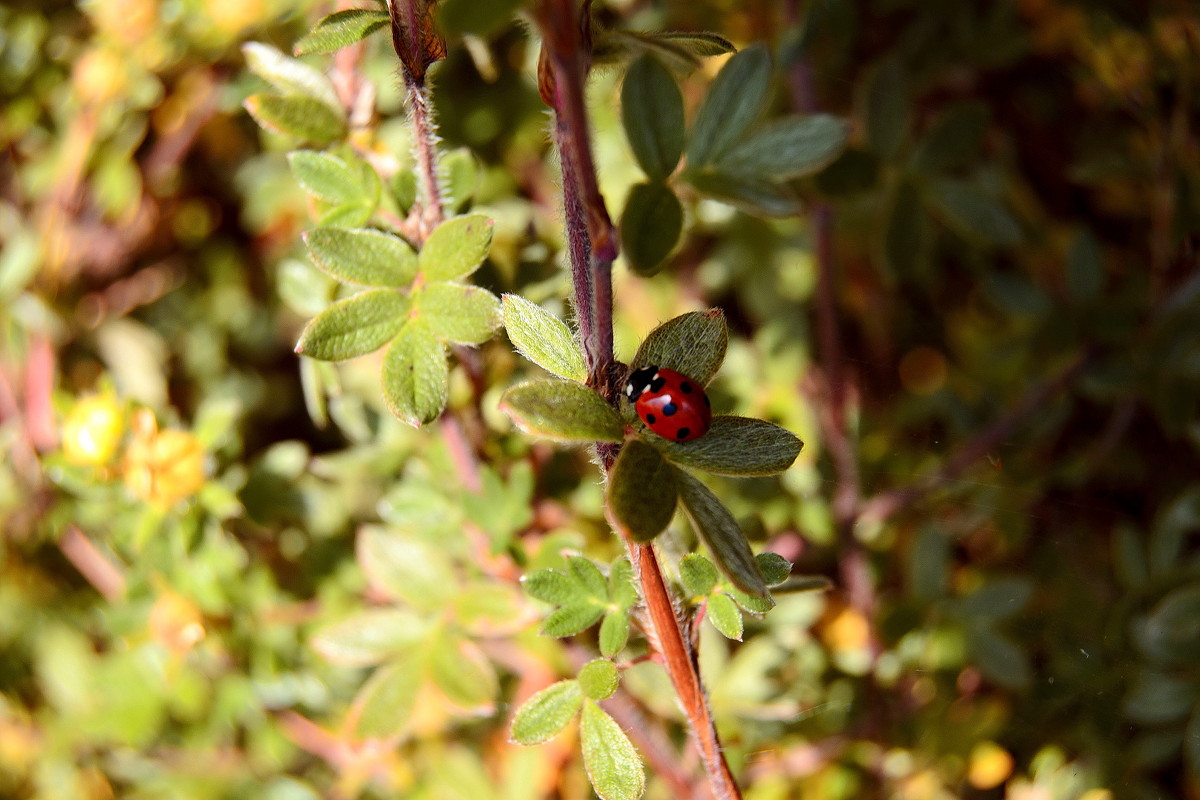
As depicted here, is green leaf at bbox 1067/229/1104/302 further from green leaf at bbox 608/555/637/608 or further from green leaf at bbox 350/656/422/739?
green leaf at bbox 350/656/422/739

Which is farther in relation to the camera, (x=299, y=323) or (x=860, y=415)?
(x=299, y=323)

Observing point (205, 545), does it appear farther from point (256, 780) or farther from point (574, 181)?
point (574, 181)

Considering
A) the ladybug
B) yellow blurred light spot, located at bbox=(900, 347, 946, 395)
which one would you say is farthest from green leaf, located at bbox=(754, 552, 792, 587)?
yellow blurred light spot, located at bbox=(900, 347, 946, 395)

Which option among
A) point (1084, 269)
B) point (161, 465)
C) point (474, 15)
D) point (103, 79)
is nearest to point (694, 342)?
point (474, 15)

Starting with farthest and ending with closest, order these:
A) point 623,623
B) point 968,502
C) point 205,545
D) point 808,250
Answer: point 808,250
point 968,502
point 205,545
point 623,623

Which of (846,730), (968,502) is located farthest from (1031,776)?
(968,502)

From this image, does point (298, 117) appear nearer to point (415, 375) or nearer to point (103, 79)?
point (415, 375)
